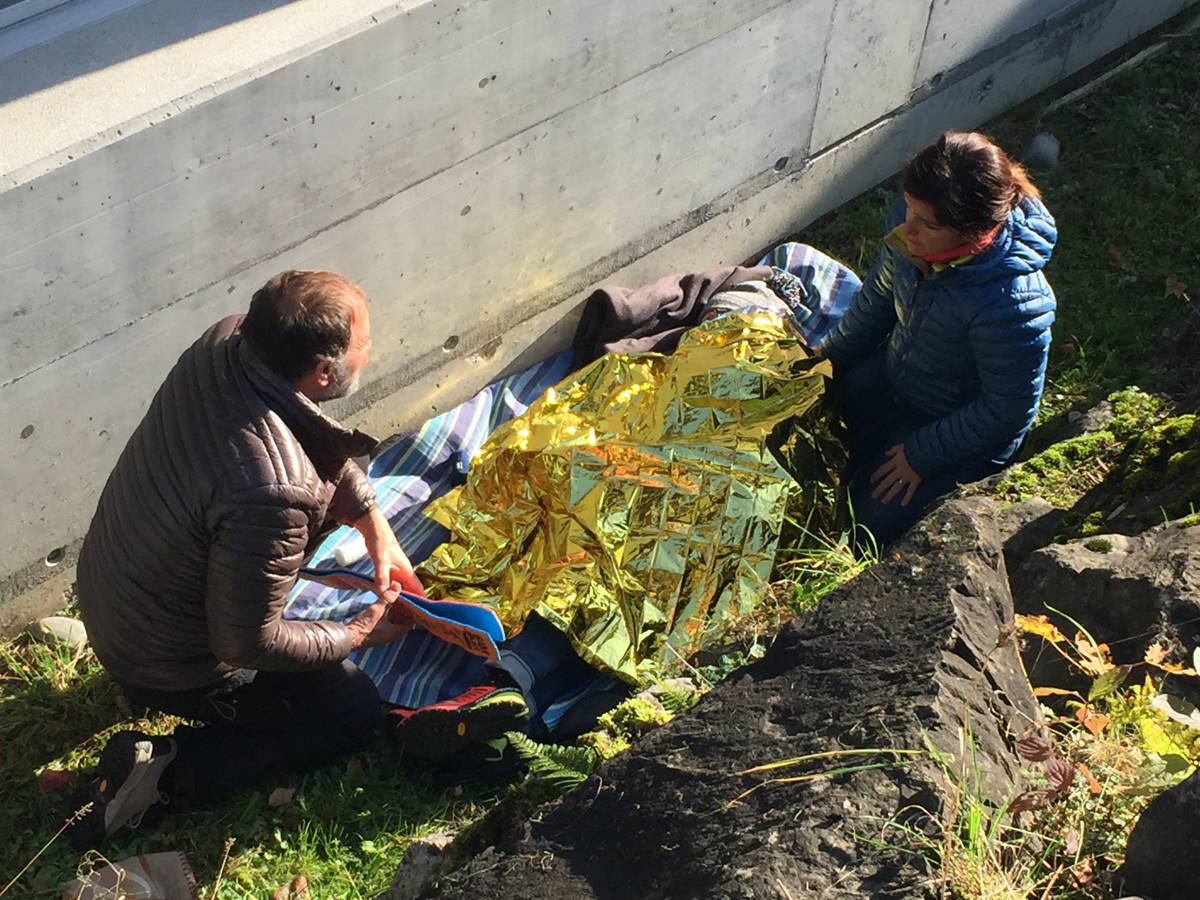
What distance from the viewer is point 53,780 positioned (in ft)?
11.8

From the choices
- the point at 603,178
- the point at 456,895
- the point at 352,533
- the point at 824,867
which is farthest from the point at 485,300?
the point at 824,867

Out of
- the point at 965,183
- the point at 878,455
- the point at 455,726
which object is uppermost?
the point at 965,183

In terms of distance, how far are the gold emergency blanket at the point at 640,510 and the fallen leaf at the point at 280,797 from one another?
79 cm

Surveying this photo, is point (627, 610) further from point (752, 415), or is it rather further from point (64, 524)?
point (64, 524)

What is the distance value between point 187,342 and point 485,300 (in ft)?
3.89

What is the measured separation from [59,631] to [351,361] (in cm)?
173

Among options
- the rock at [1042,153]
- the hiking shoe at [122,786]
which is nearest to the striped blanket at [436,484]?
the hiking shoe at [122,786]

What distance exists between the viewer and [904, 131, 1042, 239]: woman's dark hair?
336 centimetres

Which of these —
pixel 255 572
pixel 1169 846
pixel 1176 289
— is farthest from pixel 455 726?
pixel 1176 289

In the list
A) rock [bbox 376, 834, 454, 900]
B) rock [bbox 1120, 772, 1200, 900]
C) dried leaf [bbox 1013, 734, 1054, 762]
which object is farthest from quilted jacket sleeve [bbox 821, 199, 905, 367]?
rock [bbox 376, 834, 454, 900]

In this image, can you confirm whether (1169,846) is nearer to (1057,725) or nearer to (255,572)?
(1057,725)

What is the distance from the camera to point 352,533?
417 cm

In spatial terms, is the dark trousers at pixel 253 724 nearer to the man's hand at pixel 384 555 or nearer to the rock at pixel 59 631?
the man's hand at pixel 384 555

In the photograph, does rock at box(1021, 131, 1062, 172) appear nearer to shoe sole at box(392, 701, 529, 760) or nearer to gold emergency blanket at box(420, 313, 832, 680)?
gold emergency blanket at box(420, 313, 832, 680)
